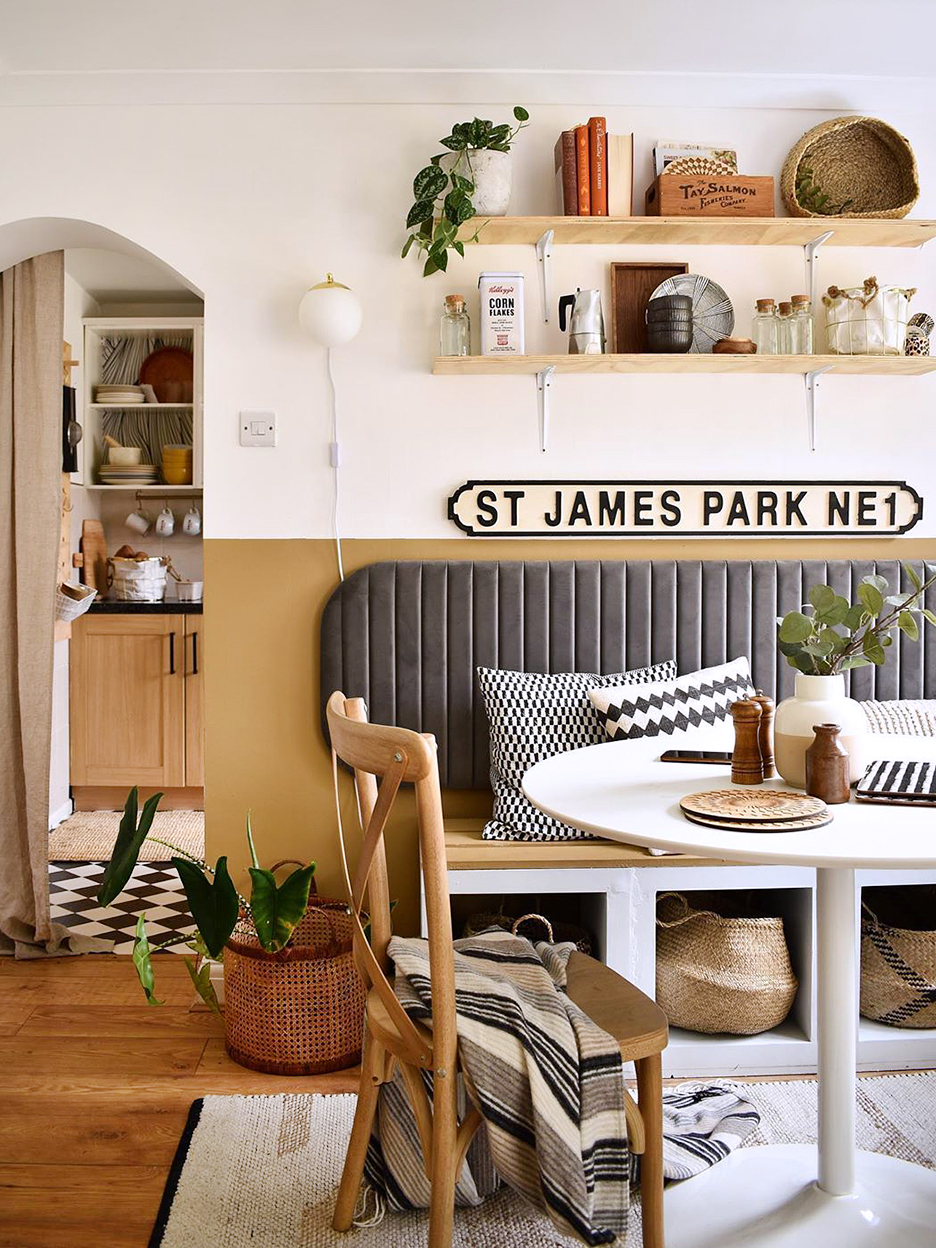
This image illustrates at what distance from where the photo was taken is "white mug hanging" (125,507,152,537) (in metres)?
5.12

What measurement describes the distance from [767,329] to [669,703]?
1061mm

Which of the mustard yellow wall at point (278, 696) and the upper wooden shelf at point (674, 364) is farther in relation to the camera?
the mustard yellow wall at point (278, 696)

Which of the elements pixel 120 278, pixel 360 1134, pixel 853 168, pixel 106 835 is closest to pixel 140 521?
pixel 120 278

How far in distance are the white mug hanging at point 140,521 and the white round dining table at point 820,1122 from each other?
3.68 meters

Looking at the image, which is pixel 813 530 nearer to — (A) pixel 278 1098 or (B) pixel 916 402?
(B) pixel 916 402

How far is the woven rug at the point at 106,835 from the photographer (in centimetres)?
416

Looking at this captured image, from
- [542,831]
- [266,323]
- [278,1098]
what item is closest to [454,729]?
[542,831]

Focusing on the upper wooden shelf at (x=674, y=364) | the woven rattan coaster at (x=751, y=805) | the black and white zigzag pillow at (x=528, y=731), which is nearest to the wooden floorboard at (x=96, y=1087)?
the black and white zigzag pillow at (x=528, y=731)

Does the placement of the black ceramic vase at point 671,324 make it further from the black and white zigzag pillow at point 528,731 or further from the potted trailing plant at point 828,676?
the potted trailing plant at point 828,676

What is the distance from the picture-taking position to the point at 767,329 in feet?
9.37

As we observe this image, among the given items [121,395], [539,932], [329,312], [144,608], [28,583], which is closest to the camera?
[539,932]

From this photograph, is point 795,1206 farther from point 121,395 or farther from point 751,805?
point 121,395

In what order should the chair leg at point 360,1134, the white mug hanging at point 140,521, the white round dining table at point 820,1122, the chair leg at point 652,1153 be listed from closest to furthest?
the white round dining table at point 820,1122 → the chair leg at point 652,1153 → the chair leg at point 360,1134 → the white mug hanging at point 140,521

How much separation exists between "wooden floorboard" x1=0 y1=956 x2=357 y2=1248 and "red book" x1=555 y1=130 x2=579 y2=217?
2235 millimetres
